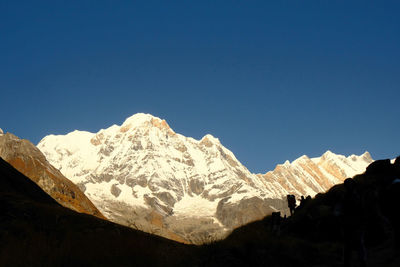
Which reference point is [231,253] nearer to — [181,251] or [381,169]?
[181,251]

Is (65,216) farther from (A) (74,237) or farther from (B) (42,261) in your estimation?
(B) (42,261)

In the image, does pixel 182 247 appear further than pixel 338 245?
No

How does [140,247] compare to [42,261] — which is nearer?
[42,261]

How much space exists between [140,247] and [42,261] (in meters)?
2.52

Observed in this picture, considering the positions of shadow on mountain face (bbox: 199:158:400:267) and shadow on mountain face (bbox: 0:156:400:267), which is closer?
shadow on mountain face (bbox: 0:156:400:267)

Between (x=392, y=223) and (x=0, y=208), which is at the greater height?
(x=0, y=208)

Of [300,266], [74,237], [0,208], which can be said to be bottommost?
[300,266]

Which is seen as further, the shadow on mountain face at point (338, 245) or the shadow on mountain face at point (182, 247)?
the shadow on mountain face at point (338, 245)

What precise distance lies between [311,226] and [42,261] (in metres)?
18.3

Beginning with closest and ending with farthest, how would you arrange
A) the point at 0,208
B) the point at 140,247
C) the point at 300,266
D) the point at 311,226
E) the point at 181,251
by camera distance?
the point at 140,247 < the point at 181,251 < the point at 300,266 < the point at 0,208 < the point at 311,226

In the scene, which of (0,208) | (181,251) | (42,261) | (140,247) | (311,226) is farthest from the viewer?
(311,226)

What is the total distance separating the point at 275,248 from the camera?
14.5 meters

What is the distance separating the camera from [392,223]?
41.1 feet

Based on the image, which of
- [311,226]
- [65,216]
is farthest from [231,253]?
[65,216]
